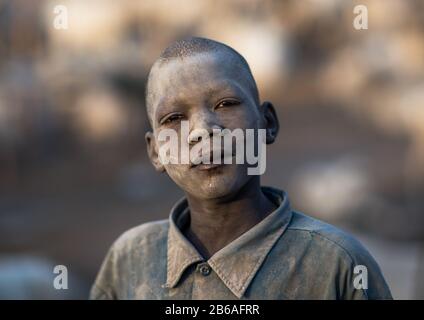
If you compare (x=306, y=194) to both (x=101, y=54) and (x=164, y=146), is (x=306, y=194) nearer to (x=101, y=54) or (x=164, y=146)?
(x=101, y=54)

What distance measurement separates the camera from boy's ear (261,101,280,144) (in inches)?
85.0

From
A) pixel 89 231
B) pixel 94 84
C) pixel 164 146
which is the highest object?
pixel 164 146

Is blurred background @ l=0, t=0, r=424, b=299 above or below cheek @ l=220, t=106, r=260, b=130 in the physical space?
below

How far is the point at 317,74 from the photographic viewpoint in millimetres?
15555

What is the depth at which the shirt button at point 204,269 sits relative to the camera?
6.81 feet

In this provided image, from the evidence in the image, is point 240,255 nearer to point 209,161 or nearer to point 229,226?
point 229,226

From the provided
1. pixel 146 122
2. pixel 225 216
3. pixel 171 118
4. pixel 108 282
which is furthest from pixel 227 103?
pixel 146 122

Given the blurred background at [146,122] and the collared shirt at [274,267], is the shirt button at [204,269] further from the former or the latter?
the blurred background at [146,122]

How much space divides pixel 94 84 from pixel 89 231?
464 cm

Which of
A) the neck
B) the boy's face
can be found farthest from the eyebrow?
the neck

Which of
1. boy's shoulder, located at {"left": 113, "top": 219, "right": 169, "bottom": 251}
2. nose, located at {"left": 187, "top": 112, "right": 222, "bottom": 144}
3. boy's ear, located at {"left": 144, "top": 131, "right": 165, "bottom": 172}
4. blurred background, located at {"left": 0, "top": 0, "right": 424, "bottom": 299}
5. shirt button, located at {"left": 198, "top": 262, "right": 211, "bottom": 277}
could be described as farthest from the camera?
blurred background, located at {"left": 0, "top": 0, "right": 424, "bottom": 299}

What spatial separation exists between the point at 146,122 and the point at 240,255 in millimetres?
10719

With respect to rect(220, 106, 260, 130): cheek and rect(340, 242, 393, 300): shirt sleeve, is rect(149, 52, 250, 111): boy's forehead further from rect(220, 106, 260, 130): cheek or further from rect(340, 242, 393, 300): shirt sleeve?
rect(340, 242, 393, 300): shirt sleeve
